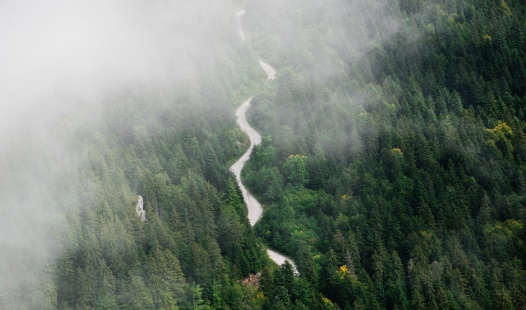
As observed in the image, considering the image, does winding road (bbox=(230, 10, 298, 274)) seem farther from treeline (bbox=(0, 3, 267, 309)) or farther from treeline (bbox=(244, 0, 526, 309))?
treeline (bbox=(0, 3, 267, 309))

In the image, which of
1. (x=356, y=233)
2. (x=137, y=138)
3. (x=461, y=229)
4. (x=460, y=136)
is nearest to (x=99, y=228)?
(x=137, y=138)

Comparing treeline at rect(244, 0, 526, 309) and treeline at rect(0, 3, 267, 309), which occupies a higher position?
treeline at rect(0, 3, 267, 309)

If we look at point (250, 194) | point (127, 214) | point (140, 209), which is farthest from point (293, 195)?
point (127, 214)

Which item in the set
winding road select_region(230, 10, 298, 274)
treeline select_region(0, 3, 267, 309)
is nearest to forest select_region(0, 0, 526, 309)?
treeline select_region(0, 3, 267, 309)

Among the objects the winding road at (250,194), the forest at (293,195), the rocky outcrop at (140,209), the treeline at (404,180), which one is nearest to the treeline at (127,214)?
the forest at (293,195)

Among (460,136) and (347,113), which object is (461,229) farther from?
(347,113)

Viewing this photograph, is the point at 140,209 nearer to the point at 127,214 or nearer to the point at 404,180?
the point at 127,214
